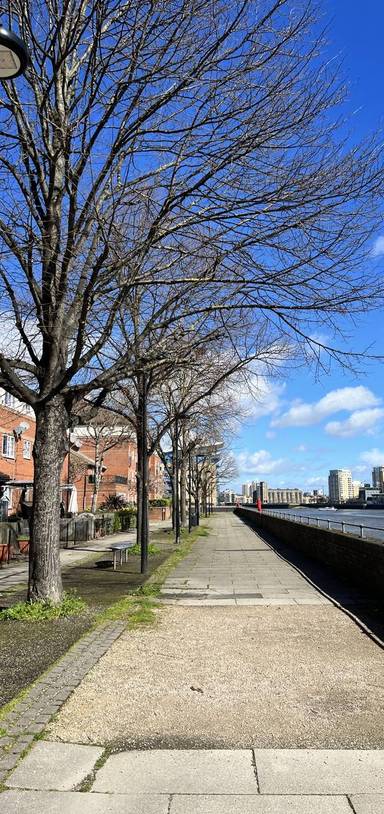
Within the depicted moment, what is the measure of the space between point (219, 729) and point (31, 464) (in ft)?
127

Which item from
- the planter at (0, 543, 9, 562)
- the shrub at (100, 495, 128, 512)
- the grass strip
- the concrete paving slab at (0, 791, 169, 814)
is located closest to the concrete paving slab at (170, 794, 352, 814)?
the concrete paving slab at (0, 791, 169, 814)

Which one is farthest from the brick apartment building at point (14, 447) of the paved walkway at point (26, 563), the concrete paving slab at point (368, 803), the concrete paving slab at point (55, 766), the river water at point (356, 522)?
the concrete paving slab at point (368, 803)

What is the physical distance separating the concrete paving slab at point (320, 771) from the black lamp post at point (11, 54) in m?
4.95

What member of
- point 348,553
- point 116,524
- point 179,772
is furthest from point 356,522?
point 179,772

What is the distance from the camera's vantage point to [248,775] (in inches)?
156

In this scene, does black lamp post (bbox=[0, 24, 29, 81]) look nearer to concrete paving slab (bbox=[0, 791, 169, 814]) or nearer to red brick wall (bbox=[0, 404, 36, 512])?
concrete paving slab (bbox=[0, 791, 169, 814])

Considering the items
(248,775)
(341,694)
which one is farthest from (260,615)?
(248,775)

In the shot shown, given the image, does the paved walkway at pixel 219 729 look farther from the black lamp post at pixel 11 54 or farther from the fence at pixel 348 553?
the black lamp post at pixel 11 54

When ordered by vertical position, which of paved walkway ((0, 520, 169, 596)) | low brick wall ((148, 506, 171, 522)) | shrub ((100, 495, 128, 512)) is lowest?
paved walkway ((0, 520, 169, 596))

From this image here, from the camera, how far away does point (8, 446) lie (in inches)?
1452

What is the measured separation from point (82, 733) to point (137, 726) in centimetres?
42

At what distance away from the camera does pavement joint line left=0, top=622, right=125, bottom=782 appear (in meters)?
4.32

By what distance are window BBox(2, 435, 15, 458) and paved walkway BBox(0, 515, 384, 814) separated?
29.4 m

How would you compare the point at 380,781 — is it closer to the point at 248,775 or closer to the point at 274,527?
the point at 248,775
